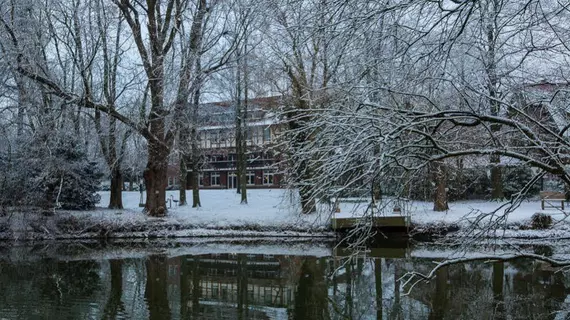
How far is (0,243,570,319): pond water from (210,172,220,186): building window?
3579 centimetres

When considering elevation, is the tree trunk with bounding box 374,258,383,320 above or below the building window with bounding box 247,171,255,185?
below

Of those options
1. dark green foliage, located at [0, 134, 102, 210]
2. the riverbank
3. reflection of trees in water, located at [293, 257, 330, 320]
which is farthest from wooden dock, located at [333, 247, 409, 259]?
dark green foliage, located at [0, 134, 102, 210]

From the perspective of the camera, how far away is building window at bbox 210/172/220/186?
175 ft

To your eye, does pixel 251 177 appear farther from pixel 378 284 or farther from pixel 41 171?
pixel 378 284

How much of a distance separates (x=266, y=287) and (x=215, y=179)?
42.3 m

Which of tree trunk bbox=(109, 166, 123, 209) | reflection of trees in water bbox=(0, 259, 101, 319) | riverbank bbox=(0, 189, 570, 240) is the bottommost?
reflection of trees in water bbox=(0, 259, 101, 319)

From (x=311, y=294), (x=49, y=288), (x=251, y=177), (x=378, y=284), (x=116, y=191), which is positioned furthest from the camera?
(x=251, y=177)

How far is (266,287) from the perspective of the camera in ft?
39.1

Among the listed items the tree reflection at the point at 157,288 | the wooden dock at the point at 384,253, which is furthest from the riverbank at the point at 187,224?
the tree reflection at the point at 157,288

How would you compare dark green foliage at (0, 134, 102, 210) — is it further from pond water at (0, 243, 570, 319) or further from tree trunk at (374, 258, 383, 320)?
tree trunk at (374, 258, 383, 320)

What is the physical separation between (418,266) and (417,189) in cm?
928

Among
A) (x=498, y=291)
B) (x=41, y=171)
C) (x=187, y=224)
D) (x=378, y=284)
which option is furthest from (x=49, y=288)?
(x=187, y=224)

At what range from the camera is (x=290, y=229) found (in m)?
21.7

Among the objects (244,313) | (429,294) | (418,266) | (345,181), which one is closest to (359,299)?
(429,294)
